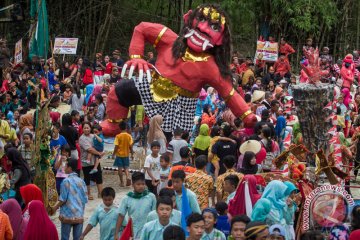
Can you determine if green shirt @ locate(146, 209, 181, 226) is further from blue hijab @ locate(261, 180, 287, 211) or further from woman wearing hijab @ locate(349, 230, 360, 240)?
woman wearing hijab @ locate(349, 230, 360, 240)

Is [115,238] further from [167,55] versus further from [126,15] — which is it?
[126,15]

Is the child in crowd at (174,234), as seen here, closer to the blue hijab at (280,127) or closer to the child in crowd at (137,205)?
the child in crowd at (137,205)

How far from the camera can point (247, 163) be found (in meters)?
12.3

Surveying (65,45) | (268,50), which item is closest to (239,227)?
(268,50)

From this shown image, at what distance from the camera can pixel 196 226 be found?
28.6 ft

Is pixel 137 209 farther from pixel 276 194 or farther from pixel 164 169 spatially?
pixel 164 169

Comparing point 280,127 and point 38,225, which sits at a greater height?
point 38,225

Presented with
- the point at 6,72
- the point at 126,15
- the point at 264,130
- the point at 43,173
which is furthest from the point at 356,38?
the point at 43,173

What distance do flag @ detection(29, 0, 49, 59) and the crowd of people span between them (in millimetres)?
502

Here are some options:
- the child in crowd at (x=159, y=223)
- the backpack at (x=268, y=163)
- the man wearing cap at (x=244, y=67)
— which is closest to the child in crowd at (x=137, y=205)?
the child in crowd at (x=159, y=223)

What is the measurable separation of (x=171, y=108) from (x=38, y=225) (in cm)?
410

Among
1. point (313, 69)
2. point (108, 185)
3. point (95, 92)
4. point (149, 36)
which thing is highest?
point (149, 36)

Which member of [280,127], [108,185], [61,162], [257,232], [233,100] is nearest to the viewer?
[257,232]

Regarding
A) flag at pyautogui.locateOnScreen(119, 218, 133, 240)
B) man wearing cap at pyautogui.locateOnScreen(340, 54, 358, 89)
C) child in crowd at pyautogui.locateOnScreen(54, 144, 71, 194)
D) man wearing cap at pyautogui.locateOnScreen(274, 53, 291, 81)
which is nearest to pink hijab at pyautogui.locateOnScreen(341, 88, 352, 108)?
man wearing cap at pyautogui.locateOnScreen(340, 54, 358, 89)
